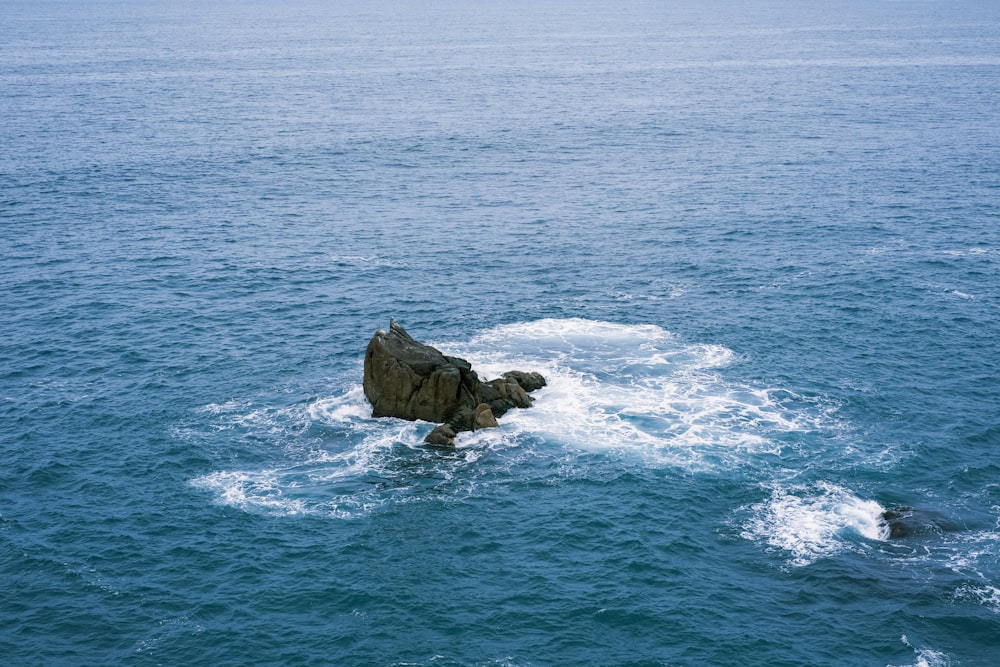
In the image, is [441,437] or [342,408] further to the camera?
[342,408]

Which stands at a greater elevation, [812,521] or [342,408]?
[342,408]

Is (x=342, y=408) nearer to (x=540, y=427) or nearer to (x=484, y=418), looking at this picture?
(x=484, y=418)

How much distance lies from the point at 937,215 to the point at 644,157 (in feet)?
185

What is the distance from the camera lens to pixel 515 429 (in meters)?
95.2

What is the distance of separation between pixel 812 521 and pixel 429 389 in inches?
1428

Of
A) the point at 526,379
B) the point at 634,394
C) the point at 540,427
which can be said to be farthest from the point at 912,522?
Result: the point at 526,379

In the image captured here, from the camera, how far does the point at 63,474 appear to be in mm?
89125

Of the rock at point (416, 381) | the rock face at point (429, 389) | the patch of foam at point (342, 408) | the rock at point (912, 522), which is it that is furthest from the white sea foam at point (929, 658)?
the patch of foam at point (342, 408)

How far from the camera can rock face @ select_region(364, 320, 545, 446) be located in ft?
312

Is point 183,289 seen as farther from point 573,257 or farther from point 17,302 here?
point 573,257

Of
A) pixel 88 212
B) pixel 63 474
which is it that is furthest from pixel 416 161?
pixel 63 474

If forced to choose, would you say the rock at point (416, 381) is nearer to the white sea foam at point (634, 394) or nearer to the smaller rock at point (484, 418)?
the smaller rock at point (484, 418)

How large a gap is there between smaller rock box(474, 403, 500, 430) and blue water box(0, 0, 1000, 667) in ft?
5.10

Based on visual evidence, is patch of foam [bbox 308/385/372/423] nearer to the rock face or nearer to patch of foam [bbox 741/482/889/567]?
the rock face
